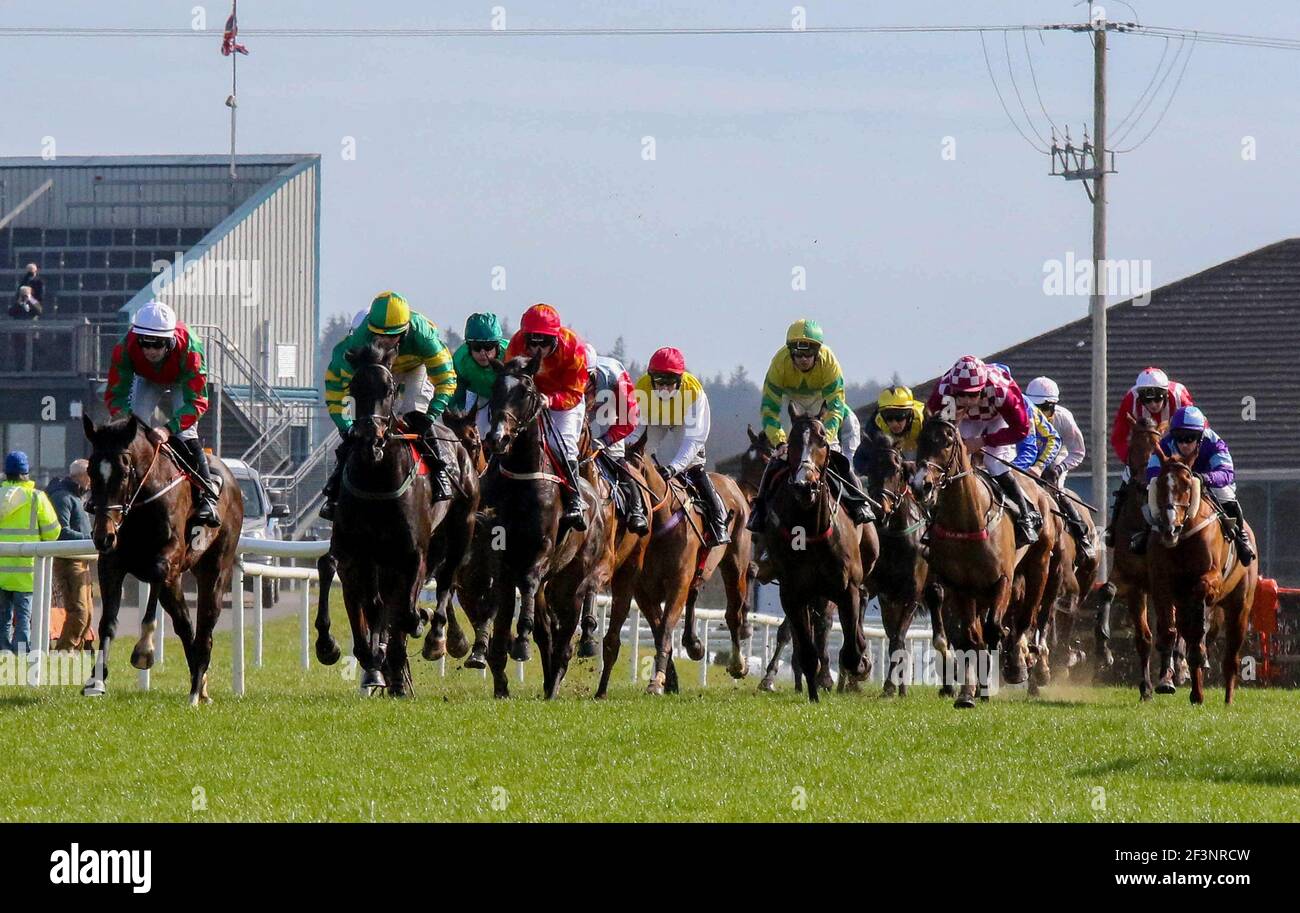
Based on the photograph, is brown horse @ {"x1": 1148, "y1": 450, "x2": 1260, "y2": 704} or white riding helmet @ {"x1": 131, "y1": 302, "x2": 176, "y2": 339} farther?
brown horse @ {"x1": 1148, "y1": 450, "x2": 1260, "y2": 704}

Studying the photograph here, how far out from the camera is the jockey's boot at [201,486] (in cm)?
1312

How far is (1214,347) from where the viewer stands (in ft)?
134

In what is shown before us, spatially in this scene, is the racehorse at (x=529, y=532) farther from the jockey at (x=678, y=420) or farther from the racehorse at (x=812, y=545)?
the jockey at (x=678, y=420)

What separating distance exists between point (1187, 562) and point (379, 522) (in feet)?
19.2

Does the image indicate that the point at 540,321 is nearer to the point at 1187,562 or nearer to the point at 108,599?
the point at 108,599

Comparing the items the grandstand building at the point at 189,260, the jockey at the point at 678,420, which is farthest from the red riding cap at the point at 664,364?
the grandstand building at the point at 189,260

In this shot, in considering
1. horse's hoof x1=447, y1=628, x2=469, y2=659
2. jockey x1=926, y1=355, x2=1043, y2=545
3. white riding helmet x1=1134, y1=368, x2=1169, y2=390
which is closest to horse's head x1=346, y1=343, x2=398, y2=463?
horse's hoof x1=447, y1=628, x2=469, y2=659

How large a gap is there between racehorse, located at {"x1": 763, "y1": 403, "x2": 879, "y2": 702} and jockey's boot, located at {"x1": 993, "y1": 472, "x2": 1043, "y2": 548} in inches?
50.7

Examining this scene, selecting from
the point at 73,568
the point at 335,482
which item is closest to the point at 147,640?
the point at 335,482

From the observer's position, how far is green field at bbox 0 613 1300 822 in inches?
358

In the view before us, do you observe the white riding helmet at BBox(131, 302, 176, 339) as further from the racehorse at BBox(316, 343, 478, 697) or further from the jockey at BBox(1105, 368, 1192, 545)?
the jockey at BBox(1105, 368, 1192, 545)

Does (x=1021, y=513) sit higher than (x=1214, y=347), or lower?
lower

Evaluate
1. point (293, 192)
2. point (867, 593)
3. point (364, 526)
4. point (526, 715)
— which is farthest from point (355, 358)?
point (293, 192)
